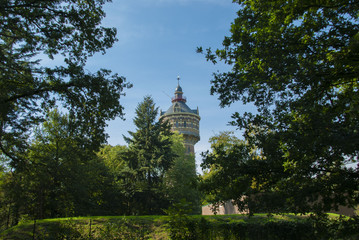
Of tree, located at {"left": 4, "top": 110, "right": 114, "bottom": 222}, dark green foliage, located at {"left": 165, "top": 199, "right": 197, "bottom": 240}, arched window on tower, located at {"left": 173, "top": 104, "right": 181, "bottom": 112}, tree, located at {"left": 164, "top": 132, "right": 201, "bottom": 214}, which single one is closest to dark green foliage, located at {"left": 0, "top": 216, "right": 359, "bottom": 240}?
dark green foliage, located at {"left": 165, "top": 199, "right": 197, "bottom": 240}

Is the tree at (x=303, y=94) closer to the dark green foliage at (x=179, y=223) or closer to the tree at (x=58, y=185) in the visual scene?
the dark green foliage at (x=179, y=223)

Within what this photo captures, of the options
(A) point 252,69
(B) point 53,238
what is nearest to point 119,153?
(B) point 53,238

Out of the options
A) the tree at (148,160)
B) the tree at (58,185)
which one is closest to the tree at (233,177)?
the tree at (58,185)

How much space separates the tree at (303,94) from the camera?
24.4 feet

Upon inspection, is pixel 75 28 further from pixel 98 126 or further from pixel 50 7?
pixel 98 126

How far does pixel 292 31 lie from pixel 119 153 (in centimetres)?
2482

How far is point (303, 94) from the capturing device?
8648 millimetres

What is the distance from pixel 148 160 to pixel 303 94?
23.2 m

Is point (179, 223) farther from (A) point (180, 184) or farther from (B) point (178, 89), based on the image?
(B) point (178, 89)

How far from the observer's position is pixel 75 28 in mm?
12023

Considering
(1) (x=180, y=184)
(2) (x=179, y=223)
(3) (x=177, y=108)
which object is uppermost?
(3) (x=177, y=108)

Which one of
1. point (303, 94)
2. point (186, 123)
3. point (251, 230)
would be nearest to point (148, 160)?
point (251, 230)

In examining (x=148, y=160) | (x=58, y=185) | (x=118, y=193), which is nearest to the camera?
(x=58, y=185)

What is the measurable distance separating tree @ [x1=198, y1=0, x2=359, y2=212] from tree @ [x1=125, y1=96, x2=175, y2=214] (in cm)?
2037
